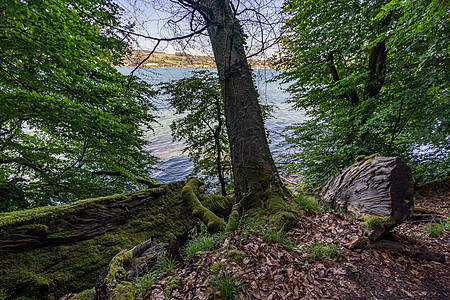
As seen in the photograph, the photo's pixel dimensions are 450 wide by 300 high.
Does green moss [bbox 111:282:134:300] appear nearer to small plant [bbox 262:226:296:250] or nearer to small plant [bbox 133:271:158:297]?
small plant [bbox 133:271:158:297]

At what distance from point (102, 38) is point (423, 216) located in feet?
33.0

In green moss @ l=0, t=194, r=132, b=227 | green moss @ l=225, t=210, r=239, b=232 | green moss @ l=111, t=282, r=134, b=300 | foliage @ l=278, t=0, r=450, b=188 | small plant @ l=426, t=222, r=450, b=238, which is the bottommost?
small plant @ l=426, t=222, r=450, b=238

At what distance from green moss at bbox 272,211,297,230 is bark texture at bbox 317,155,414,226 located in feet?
4.53

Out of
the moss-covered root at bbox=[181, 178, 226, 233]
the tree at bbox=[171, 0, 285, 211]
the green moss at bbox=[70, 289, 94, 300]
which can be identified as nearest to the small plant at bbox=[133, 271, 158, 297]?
the green moss at bbox=[70, 289, 94, 300]

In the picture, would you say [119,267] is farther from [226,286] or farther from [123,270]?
[226,286]

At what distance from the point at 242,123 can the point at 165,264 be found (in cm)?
317

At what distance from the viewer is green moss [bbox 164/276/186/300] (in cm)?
190

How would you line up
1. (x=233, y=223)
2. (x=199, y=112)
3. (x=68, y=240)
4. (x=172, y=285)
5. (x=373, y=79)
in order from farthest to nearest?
(x=199, y=112)
(x=373, y=79)
(x=233, y=223)
(x=68, y=240)
(x=172, y=285)

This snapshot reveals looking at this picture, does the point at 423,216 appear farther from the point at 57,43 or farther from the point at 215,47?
the point at 57,43

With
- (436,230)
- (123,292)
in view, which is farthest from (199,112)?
(436,230)

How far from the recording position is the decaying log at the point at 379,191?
2654 millimetres

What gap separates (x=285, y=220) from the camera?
119 inches

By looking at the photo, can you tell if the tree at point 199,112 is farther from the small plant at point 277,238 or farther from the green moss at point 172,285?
the green moss at point 172,285

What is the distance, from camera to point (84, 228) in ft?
9.44
